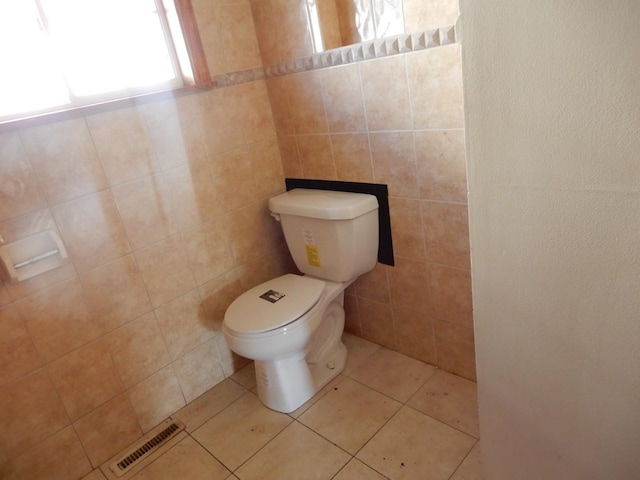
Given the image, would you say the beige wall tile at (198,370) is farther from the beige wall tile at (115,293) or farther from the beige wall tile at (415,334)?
the beige wall tile at (415,334)

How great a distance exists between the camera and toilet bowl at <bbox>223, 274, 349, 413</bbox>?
5.08 ft

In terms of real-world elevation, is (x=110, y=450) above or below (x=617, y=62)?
below

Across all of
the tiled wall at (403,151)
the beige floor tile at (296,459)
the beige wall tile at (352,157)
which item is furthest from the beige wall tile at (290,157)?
the beige floor tile at (296,459)

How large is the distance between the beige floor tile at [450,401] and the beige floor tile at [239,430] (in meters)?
0.54

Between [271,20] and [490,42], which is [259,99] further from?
[490,42]

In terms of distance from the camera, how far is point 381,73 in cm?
146

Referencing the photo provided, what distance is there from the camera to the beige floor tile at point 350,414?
1551mm

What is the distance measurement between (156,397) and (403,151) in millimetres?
1399

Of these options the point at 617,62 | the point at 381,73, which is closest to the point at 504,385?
the point at 617,62

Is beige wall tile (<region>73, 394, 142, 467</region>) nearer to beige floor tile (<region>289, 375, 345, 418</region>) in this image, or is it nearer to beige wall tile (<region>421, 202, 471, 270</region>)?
beige floor tile (<region>289, 375, 345, 418</region>)

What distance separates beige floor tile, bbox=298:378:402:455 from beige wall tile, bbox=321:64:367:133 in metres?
1.07

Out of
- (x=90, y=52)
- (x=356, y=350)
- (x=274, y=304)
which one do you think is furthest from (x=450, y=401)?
(x=90, y=52)

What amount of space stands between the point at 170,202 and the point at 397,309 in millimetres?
1059

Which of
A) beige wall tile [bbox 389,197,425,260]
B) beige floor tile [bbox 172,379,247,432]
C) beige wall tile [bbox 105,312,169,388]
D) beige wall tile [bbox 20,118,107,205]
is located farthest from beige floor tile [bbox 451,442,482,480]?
beige wall tile [bbox 20,118,107,205]
